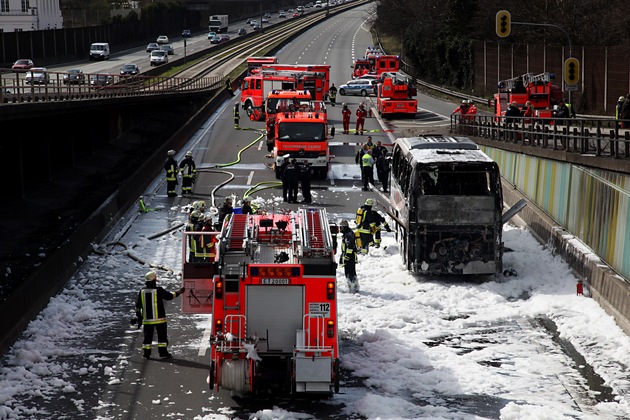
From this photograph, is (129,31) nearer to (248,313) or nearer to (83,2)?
(83,2)

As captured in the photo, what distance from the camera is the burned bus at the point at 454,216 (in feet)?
75.0

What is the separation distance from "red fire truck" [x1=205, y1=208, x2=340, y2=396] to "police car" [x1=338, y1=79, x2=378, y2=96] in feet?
211

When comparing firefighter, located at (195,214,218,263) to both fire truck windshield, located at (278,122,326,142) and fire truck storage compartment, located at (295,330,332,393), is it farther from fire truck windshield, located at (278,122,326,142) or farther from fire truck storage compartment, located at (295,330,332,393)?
fire truck windshield, located at (278,122,326,142)

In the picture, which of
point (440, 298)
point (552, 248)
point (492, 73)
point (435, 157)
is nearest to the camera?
point (440, 298)

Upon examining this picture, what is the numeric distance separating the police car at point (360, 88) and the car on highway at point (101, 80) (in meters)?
29.9

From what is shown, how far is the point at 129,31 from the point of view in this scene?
469ft

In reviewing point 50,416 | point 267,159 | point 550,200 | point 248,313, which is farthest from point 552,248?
point 267,159

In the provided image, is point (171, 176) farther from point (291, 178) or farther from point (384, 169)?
point (384, 169)

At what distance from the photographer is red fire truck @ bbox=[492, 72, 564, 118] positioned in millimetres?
51781

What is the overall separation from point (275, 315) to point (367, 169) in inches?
868

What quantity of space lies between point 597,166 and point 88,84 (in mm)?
23725

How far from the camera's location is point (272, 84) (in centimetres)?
5925

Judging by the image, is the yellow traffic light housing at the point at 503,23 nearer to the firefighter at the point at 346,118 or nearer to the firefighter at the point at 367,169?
the firefighter at the point at 367,169

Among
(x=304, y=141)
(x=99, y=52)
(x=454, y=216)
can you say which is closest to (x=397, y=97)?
(x=304, y=141)
